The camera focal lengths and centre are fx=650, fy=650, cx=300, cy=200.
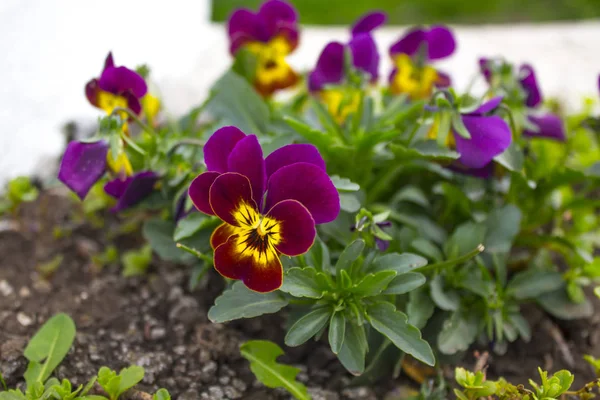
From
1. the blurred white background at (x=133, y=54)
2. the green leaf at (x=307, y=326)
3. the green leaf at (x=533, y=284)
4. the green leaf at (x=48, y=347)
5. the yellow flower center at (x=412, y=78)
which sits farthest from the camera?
the blurred white background at (x=133, y=54)

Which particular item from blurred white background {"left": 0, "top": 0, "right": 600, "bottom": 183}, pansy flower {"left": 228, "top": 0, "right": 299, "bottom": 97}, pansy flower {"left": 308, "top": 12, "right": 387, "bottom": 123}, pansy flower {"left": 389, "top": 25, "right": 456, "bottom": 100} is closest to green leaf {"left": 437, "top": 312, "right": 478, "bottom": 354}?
pansy flower {"left": 308, "top": 12, "right": 387, "bottom": 123}

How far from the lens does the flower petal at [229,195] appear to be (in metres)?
1.08

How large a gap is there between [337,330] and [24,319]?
78 centimetres

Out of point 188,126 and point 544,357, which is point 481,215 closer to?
point 544,357

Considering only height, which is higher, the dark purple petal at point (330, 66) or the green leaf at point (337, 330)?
the dark purple petal at point (330, 66)

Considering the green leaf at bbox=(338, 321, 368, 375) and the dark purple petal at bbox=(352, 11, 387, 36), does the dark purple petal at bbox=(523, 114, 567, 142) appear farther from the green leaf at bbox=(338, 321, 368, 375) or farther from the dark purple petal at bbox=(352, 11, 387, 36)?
the green leaf at bbox=(338, 321, 368, 375)

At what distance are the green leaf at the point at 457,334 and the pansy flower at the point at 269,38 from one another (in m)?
0.91

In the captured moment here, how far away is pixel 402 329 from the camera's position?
1.19 metres

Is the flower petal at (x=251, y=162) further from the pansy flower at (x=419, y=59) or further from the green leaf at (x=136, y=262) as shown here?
the pansy flower at (x=419, y=59)

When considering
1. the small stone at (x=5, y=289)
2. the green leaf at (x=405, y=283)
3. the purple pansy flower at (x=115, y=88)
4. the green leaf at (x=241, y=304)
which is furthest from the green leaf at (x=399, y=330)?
the small stone at (x=5, y=289)

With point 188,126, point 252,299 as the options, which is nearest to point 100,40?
point 188,126

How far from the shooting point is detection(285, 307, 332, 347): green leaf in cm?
117

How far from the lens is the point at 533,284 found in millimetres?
1506

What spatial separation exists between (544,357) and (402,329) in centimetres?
56
